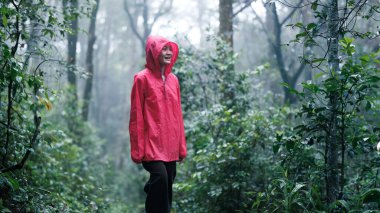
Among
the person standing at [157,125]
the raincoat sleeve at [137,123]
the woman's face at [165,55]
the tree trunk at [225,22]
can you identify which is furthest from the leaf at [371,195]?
the tree trunk at [225,22]

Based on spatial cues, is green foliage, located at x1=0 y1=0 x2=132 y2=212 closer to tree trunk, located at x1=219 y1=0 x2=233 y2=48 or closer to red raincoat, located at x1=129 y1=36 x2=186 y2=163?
red raincoat, located at x1=129 y1=36 x2=186 y2=163

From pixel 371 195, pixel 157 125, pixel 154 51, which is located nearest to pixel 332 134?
pixel 371 195

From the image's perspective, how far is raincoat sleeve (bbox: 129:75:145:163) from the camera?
4242 millimetres

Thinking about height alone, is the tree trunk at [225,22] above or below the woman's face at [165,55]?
above

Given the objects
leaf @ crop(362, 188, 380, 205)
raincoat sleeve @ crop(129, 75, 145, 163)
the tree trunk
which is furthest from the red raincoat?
the tree trunk

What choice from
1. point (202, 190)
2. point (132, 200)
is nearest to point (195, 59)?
point (202, 190)

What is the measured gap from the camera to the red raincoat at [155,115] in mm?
4289

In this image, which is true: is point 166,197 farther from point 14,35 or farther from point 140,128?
point 14,35

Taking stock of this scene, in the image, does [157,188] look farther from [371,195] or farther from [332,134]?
[371,195]

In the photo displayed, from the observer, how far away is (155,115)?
174 inches

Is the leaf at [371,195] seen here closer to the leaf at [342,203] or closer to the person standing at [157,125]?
the leaf at [342,203]

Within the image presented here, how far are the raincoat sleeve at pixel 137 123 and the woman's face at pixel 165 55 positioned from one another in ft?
1.10

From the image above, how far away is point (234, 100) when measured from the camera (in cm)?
778

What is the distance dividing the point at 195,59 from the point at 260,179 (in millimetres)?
3040
